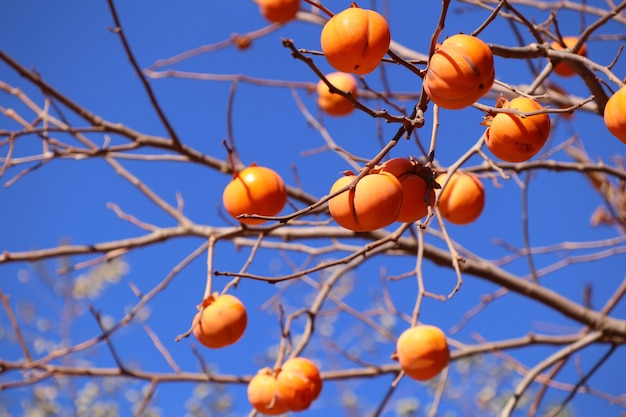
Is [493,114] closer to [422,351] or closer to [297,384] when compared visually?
[422,351]

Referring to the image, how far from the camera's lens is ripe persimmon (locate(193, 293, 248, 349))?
58.6 inches

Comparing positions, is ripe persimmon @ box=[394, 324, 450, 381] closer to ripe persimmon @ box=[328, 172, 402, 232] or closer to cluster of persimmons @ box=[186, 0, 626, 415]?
cluster of persimmons @ box=[186, 0, 626, 415]

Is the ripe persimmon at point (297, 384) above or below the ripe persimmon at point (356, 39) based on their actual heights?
below

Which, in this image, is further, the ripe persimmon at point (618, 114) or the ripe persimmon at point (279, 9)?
the ripe persimmon at point (279, 9)

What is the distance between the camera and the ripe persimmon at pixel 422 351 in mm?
1467

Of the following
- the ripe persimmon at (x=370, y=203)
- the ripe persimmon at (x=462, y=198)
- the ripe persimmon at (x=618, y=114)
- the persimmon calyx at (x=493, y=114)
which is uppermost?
the ripe persimmon at (x=462, y=198)

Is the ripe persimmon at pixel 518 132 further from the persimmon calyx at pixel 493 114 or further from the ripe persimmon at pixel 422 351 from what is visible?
the ripe persimmon at pixel 422 351

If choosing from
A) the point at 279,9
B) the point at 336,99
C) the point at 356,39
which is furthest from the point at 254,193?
the point at 279,9

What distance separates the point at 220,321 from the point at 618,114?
932 millimetres

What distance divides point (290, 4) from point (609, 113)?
5.15ft

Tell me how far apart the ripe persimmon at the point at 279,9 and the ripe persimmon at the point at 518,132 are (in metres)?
1.46

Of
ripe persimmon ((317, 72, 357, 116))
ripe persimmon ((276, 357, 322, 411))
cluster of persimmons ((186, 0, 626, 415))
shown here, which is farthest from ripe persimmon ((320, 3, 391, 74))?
ripe persimmon ((317, 72, 357, 116))

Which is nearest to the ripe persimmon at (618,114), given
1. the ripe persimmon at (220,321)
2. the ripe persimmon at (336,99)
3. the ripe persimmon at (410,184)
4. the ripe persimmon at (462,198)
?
the ripe persimmon at (410,184)

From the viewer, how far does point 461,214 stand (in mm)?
1657
